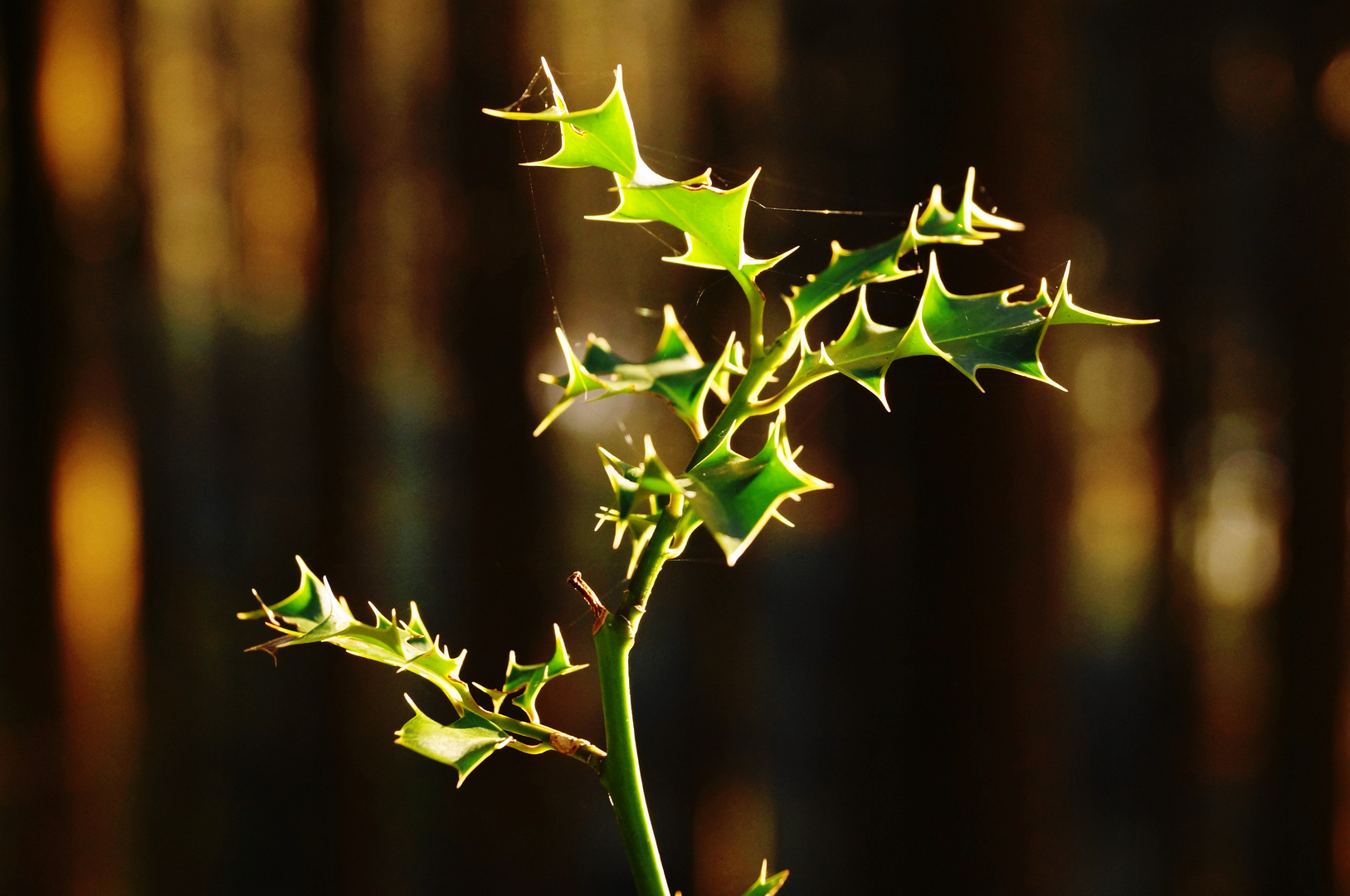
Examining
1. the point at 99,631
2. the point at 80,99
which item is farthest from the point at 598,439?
the point at 80,99

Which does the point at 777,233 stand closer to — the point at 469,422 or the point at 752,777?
the point at 469,422

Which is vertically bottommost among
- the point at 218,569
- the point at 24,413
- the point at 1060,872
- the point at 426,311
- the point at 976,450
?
the point at 1060,872

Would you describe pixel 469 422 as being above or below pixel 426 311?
below

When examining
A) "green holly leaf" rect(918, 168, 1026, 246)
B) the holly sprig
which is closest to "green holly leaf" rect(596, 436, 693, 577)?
the holly sprig

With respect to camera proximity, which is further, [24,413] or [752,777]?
[752,777]

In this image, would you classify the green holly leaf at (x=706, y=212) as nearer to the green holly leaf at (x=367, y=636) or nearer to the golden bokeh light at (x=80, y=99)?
the green holly leaf at (x=367, y=636)

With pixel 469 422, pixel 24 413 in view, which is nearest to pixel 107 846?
pixel 24 413
